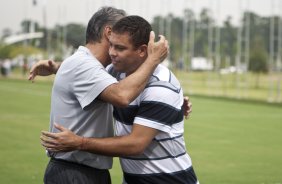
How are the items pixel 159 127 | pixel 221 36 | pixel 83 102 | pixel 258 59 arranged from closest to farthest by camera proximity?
pixel 159 127, pixel 83 102, pixel 221 36, pixel 258 59

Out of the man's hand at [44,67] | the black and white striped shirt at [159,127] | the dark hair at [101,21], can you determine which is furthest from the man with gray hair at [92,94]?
the man's hand at [44,67]

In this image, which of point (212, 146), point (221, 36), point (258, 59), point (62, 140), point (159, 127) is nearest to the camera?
point (62, 140)

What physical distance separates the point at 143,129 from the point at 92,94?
0.44 meters

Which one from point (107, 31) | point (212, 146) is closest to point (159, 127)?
point (107, 31)

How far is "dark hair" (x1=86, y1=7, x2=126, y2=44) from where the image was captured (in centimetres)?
457

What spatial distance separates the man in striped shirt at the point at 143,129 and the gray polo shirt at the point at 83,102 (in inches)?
5.7

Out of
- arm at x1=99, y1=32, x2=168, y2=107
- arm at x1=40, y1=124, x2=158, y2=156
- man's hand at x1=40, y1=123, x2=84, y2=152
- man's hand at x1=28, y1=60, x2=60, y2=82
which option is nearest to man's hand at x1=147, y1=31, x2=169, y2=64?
arm at x1=99, y1=32, x2=168, y2=107

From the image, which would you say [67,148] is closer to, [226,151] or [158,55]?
[158,55]

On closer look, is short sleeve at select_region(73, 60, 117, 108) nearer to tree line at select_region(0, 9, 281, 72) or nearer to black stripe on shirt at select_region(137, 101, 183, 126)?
black stripe on shirt at select_region(137, 101, 183, 126)

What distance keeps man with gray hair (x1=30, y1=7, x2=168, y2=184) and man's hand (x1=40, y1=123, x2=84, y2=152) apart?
27 centimetres

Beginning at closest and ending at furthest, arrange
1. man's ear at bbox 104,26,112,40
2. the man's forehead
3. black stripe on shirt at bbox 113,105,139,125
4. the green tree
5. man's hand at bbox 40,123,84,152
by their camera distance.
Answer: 1. man's hand at bbox 40,123,84,152
2. the man's forehead
3. black stripe on shirt at bbox 113,105,139,125
4. man's ear at bbox 104,26,112,40
5. the green tree

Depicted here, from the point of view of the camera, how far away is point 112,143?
427 centimetres

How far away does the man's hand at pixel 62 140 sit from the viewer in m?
4.16

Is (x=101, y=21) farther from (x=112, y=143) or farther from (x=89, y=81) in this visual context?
(x=112, y=143)
